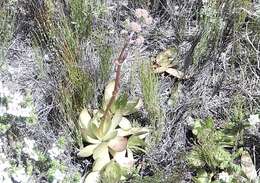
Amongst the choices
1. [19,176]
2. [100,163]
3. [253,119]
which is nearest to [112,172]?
[100,163]

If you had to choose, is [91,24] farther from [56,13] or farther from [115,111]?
[115,111]

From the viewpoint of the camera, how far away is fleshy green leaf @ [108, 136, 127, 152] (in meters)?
2.37

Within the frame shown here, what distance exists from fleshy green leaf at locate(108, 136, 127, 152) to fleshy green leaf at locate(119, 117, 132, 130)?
0.23ft

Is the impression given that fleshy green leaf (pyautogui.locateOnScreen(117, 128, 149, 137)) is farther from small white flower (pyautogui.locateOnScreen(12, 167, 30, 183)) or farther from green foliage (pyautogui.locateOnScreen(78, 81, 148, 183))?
small white flower (pyautogui.locateOnScreen(12, 167, 30, 183))

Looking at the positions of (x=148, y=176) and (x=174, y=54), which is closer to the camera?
(x=148, y=176)

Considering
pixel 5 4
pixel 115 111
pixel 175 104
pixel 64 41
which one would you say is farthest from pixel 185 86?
pixel 5 4

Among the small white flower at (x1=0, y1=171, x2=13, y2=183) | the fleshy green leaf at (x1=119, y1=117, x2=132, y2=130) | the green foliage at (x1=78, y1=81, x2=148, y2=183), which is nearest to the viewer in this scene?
the small white flower at (x1=0, y1=171, x2=13, y2=183)

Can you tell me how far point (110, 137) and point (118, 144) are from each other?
0.05 m

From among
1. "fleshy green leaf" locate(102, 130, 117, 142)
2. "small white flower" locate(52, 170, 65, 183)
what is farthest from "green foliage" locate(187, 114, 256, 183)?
"small white flower" locate(52, 170, 65, 183)

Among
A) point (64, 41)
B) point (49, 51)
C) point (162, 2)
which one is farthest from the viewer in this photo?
point (162, 2)

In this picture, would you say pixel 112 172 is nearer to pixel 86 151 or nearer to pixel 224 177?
pixel 86 151

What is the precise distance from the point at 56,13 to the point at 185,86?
0.75 metres

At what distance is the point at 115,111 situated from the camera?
244 cm

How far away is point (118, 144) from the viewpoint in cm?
239
